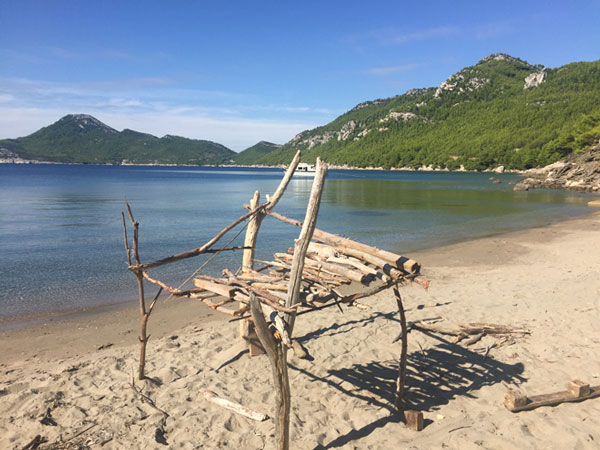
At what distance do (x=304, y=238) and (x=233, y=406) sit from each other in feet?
10.6

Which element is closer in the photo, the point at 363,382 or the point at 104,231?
the point at 363,382

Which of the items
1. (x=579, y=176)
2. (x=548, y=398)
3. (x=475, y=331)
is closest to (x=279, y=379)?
(x=548, y=398)

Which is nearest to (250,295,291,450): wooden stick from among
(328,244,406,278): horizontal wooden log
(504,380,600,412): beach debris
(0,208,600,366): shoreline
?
(328,244,406,278): horizontal wooden log

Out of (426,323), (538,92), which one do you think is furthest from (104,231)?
(538,92)

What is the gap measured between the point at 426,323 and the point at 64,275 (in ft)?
45.4

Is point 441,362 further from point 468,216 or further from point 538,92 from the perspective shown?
point 538,92

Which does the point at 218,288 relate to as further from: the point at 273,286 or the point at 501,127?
the point at 501,127

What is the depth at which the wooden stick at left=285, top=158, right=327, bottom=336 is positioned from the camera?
15.0 feet

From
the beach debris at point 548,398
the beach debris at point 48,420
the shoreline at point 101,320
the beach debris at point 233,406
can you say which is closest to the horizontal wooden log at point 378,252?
the beach debris at point 548,398

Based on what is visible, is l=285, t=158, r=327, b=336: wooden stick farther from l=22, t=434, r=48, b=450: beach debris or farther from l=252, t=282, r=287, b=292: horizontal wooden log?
l=22, t=434, r=48, b=450: beach debris

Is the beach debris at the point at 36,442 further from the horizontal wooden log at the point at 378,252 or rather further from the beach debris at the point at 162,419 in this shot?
the horizontal wooden log at the point at 378,252

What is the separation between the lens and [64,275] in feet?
49.4

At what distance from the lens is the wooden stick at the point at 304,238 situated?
458 centimetres

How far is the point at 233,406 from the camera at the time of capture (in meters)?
6.02
